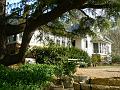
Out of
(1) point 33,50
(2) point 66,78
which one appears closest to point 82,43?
(1) point 33,50

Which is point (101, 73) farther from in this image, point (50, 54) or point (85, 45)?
point (85, 45)

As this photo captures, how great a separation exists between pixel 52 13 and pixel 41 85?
366cm

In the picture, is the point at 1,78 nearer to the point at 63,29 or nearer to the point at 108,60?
the point at 63,29

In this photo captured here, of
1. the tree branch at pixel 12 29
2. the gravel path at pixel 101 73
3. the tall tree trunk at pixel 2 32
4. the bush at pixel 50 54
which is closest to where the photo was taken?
the tall tree trunk at pixel 2 32

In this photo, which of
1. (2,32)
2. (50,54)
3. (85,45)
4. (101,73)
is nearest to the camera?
(2,32)

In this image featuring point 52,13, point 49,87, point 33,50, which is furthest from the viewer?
point 33,50

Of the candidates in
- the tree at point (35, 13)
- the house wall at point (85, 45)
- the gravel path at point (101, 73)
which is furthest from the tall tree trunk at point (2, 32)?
the house wall at point (85, 45)

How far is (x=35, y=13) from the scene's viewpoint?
14.8 meters

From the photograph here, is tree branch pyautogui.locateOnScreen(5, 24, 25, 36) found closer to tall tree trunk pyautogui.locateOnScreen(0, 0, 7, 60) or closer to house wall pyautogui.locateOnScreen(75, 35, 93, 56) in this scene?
tall tree trunk pyautogui.locateOnScreen(0, 0, 7, 60)

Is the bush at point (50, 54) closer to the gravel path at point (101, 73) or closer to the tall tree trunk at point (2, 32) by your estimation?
the gravel path at point (101, 73)

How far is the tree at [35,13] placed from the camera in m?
13.9

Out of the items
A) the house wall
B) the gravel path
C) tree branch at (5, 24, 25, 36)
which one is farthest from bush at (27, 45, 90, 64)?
tree branch at (5, 24, 25, 36)

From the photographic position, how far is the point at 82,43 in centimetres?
4919

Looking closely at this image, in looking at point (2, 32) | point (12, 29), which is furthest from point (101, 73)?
point (2, 32)
